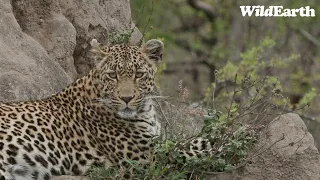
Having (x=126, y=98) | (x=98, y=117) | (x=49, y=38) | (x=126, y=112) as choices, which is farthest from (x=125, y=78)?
(x=49, y=38)

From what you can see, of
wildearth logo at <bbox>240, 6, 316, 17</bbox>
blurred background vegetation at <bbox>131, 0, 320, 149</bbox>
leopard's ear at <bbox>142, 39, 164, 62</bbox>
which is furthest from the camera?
blurred background vegetation at <bbox>131, 0, 320, 149</bbox>

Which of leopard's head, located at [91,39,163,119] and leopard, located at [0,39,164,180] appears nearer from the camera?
leopard, located at [0,39,164,180]

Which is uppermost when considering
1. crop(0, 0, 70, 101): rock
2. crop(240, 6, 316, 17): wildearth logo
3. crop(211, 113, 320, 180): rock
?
crop(240, 6, 316, 17): wildearth logo

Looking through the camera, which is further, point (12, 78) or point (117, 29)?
point (117, 29)

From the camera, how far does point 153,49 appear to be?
10.5 meters

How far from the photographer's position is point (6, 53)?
36.6ft

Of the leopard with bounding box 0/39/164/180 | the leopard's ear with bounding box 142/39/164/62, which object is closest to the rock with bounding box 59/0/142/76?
the leopard's ear with bounding box 142/39/164/62

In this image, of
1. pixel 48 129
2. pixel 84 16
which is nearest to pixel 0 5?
pixel 84 16

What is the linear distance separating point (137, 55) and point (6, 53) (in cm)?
179

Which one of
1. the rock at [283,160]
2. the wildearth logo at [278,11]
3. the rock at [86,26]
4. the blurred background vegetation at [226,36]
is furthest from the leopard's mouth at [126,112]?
the blurred background vegetation at [226,36]

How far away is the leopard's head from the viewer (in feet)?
32.7

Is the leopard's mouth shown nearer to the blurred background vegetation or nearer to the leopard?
the leopard

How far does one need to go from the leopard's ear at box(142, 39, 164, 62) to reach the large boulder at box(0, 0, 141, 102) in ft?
5.10

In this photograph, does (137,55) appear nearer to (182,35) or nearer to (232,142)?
(232,142)
